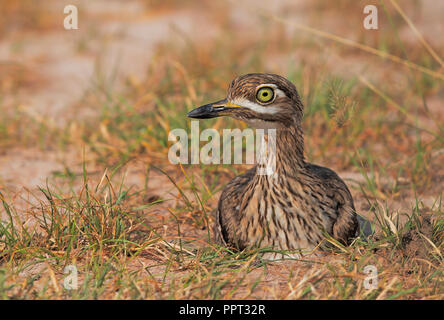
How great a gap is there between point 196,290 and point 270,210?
75 cm

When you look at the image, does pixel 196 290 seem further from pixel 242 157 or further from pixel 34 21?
pixel 34 21

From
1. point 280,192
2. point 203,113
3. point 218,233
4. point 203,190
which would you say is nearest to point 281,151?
point 280,192

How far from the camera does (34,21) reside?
30.0 ft

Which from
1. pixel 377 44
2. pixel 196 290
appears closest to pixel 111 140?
pixel 196 290

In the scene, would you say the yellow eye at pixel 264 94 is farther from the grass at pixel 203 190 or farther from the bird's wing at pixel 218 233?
the bird's wing at pixel 218 233

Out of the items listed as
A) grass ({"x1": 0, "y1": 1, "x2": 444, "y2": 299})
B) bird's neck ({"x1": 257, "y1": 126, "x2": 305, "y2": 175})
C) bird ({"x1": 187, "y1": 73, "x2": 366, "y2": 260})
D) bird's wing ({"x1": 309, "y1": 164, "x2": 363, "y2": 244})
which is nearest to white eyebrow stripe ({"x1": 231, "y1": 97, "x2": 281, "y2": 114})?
bird ({"x1": 187, "y1": 73, "x2": 366, "y2": 260})

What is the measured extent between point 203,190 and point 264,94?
140 cm

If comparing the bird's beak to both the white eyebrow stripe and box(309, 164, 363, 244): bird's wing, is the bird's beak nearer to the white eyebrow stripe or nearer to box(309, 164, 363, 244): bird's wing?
the white eyebrow stripe

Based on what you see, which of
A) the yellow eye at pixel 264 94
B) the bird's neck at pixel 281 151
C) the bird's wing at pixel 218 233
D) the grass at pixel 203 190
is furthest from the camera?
the bird's wing at pixel 218 233

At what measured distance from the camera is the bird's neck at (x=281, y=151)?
377cm

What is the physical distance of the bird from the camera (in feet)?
12.0

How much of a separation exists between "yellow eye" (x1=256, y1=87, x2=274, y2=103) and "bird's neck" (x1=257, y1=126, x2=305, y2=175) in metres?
0.22

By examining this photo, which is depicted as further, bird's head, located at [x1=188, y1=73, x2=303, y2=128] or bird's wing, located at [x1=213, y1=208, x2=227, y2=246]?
bird's wing, located at [x1=213, y1=208, x2=227, y2=246]

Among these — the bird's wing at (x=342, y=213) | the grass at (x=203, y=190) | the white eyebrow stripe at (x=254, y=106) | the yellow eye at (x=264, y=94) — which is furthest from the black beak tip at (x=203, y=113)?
the bird's wing at (x=342, y=213)
